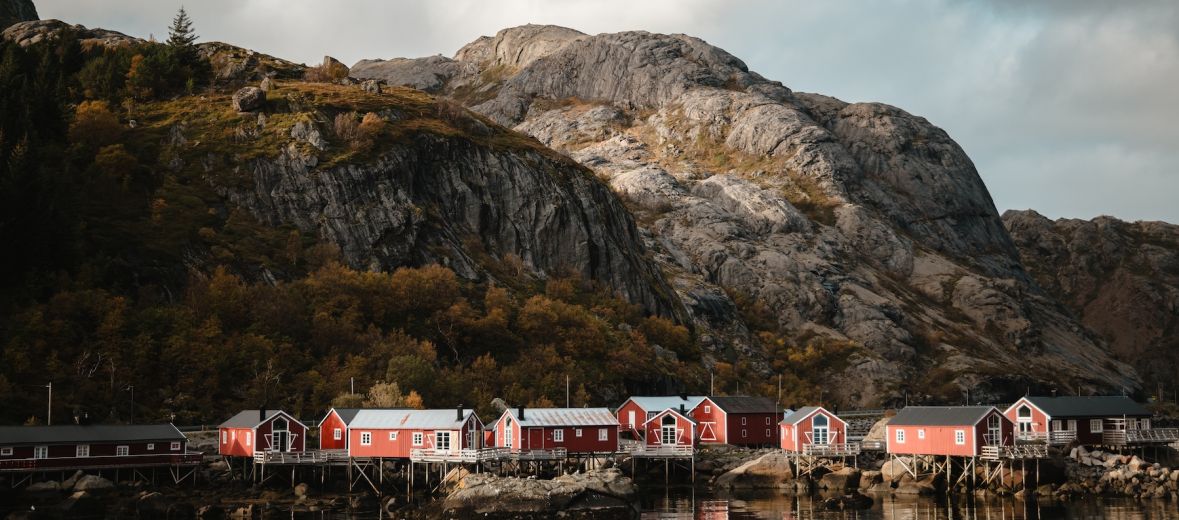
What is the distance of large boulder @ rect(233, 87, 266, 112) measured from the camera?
144 metres

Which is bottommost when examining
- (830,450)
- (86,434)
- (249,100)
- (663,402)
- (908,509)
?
(908,509)

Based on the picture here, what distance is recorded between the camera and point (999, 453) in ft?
256

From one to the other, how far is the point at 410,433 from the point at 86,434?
20.3 meters

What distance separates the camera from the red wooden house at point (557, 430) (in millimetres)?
83062

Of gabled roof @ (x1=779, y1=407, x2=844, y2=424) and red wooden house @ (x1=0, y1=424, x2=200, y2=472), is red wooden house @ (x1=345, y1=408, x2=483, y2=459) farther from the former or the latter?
gabled roof @ (x1=779, y1=407, x2=844, y2=424)

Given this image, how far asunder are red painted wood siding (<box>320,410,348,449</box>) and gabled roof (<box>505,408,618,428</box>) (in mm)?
11527

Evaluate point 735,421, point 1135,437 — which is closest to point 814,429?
point 735,421

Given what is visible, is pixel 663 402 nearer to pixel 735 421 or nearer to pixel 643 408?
pixel 643 408

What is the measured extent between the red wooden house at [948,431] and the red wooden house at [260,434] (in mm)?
41587

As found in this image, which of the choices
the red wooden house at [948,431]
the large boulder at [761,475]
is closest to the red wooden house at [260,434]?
the large boulder at [761,475]

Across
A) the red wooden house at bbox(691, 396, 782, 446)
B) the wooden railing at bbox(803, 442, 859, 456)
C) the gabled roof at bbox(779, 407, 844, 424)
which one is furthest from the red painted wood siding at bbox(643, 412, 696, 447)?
the wooden railing at bbox(803, 442, 859, 456)

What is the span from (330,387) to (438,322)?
21.8 m

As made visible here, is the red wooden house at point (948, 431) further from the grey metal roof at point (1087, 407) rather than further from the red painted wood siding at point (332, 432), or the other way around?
the red painted wood siding at point (332, 432)

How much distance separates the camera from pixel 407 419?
80.7 m
